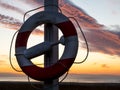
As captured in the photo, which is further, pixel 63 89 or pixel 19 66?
pixel 63 89

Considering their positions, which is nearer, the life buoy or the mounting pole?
the life buoy

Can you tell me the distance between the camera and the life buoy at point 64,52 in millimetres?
5953

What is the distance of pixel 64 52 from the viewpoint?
19.7ft

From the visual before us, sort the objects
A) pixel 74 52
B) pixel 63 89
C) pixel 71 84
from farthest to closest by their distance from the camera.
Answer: pixel 71 84 → pixel 63 89 → pixel 74 52

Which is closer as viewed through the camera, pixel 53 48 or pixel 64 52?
pixel 64 52

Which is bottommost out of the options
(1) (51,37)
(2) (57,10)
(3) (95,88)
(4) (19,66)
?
(3) (95,88)

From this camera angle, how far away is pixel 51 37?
6160mm

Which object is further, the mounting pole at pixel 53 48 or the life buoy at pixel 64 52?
the mounting pole at pixel 53 48

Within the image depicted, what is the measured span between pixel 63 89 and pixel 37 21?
6879mm

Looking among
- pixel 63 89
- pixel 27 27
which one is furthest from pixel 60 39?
pixel 63 89

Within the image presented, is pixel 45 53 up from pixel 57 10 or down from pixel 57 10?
down

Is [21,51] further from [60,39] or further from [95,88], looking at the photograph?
[95,88]

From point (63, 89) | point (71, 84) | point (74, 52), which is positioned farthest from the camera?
point (71, 84)

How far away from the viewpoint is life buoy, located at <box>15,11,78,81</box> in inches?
234
